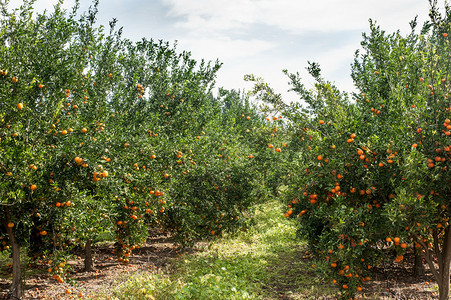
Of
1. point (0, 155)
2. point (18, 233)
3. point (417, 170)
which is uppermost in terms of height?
point (0, 155)

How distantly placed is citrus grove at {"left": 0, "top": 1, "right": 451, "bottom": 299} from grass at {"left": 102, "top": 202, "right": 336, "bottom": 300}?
1.26m

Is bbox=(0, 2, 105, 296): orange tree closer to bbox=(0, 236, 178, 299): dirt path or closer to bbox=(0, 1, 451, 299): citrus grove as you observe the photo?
bbox=(0, 1, 451, 299): citrus grove

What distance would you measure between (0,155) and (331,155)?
17.8 ft

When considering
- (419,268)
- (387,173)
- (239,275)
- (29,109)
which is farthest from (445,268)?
(29,109)

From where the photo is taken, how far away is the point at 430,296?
748 centimetres

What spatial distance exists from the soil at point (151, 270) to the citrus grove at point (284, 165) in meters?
0.54

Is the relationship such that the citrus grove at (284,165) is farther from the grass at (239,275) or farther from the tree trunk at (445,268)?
the grass at (239,275)

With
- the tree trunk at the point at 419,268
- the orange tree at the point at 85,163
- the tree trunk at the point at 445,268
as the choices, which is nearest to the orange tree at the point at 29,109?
the orange tree at the point at 85,163

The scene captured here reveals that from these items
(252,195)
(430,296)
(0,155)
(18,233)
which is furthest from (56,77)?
(430,296)

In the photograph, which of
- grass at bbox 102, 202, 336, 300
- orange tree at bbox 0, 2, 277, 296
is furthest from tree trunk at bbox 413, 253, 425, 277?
orange tree at bbox 0, 2, 277, 296

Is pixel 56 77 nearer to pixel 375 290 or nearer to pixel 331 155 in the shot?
pixel 331 155

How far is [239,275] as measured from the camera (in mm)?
9109

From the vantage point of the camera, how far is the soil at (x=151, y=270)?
24.9ft

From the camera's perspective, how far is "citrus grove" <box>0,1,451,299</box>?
504 cm
